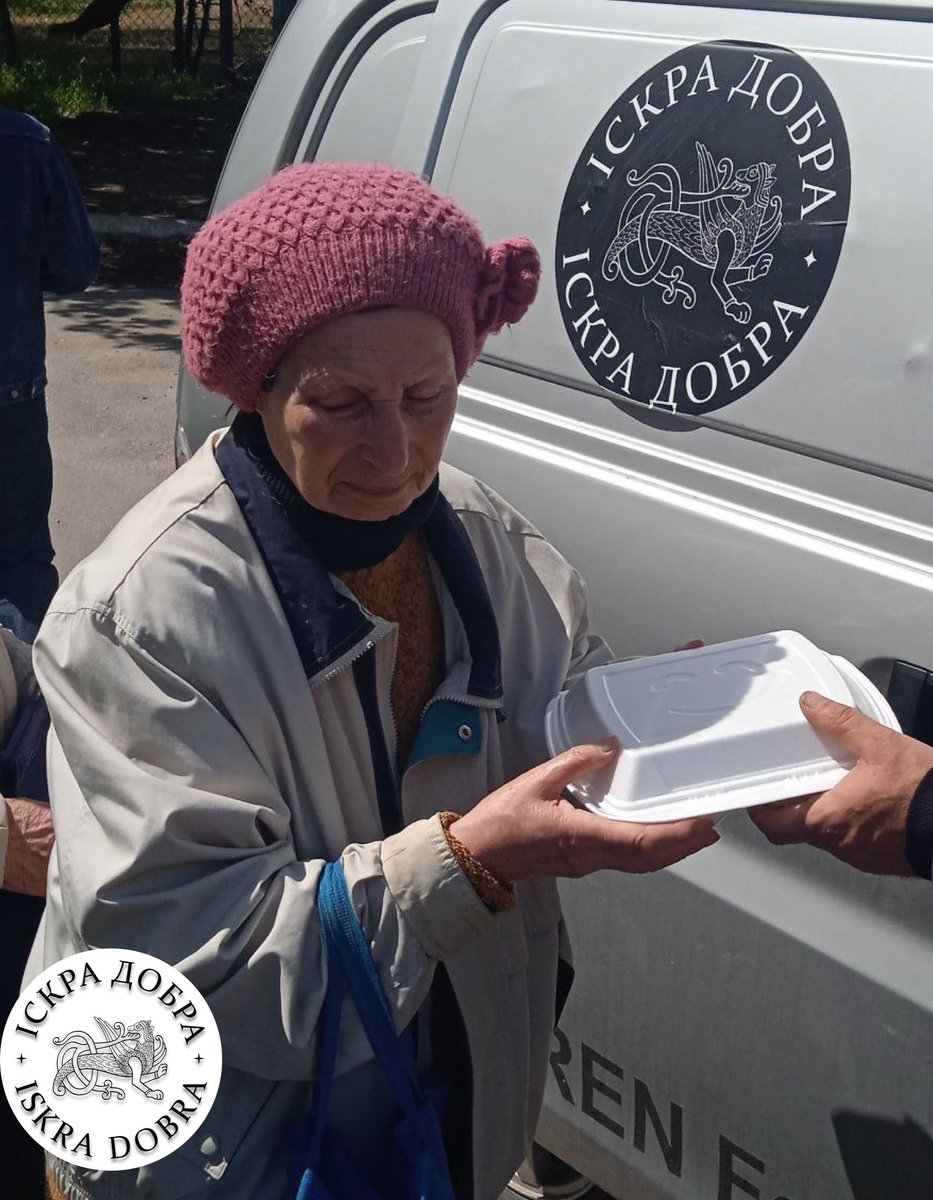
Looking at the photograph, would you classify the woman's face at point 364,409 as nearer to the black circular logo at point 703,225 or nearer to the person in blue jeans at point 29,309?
the black circular logo at point 703,225

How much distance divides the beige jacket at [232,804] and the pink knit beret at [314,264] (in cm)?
19

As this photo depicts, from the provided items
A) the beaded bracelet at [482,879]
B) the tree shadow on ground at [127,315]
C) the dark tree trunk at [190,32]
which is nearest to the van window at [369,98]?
the beaded bracelet at [482,879]

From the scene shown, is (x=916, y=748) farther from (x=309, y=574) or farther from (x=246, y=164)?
(x=246, y=164)

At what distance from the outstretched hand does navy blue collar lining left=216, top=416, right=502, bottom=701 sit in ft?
1.31

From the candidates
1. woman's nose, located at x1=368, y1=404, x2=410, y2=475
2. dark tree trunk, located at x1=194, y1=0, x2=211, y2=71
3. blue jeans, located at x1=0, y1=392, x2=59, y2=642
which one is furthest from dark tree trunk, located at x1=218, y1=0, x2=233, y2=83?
woman's nose, located at x1=368, y1=404, x2=410, y2=475

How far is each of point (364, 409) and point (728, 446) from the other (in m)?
0.71

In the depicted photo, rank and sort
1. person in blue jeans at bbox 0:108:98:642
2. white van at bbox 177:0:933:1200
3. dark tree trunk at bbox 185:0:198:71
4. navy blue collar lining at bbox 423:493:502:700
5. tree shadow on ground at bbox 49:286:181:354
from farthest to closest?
dark tree trunk at bbox 185:0:198:71 → tree shadow on ground at bbox 49:286:181:354 → person in blue jeans at bbox 0:108:98:642 → white van at bbox 177:0:933:1200 → navy blue collar lining at bbox 423:493:502:700

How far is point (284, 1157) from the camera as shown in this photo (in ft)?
5.20

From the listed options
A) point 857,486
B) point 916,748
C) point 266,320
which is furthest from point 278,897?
point 857,486

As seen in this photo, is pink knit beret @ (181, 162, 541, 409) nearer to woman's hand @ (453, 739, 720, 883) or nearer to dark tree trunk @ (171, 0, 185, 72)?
woman's hand @ (453, 739, 720, 883)

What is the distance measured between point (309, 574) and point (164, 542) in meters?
0.17

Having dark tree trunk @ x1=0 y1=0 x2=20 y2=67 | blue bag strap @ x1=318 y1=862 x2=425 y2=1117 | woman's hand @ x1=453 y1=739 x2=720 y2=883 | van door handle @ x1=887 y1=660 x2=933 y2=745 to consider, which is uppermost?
van door handle @ x1=887 y1=660 x2=933 y2=745

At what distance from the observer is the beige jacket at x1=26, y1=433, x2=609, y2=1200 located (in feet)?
4.83

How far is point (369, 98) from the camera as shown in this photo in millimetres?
2715
